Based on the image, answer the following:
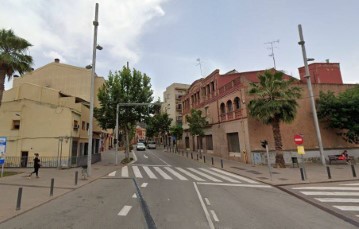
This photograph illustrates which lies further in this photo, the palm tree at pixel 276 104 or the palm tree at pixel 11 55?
A: the palm tree at pixel 276 104

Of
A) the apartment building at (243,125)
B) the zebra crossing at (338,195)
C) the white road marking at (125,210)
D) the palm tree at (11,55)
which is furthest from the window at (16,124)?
the zebra crossing at (338,195)

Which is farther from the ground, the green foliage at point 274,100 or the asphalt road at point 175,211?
the green foliage at point 274,100

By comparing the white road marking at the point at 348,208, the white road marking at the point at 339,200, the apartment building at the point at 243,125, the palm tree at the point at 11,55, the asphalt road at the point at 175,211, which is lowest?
the white road marking at the point at 348,208

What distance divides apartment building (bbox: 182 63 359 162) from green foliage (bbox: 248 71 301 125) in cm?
223

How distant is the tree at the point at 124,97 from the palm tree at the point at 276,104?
41.8 feet

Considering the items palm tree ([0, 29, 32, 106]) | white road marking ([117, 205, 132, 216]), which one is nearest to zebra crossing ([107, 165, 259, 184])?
white road marking ([117, 205, 132, 216])

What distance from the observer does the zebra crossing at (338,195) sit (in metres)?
8.23

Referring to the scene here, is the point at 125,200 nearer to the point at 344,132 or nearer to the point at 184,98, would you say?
the point at 344,132

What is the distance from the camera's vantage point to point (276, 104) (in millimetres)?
19031

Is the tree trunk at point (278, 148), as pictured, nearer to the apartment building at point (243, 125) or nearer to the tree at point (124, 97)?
the apartment building at point (243, 125)

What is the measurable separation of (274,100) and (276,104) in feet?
2.10

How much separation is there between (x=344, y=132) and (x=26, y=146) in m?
34.2

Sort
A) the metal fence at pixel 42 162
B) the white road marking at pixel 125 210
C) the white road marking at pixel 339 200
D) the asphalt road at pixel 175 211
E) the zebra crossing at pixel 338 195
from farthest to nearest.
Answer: the metal fence at pixel 42 162
the white road marking at pixel 339 200
the zebra crossing at pixel 338 195
the white road marking at pixel 125 210
the asphalt road at pixel 175 211

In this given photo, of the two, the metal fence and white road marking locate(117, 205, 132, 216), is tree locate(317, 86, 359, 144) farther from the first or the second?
the metal fence
